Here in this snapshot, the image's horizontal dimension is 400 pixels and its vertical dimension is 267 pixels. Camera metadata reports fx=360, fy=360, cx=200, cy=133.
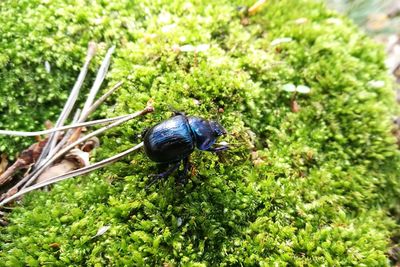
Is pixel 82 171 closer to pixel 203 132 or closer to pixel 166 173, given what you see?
pixel 166 173

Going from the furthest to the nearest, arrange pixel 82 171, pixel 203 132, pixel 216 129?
pixel 82 171
pixel 216 129
pixel 203 132

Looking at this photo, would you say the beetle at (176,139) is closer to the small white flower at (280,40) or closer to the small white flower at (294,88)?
the small white flower at (294,88)

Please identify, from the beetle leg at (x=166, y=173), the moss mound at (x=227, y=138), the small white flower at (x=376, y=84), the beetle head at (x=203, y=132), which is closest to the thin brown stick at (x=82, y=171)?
the moss mound at (x=227, y=138)

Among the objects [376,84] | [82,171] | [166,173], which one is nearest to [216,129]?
[166,173]

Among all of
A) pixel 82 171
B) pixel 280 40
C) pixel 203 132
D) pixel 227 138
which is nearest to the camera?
pixel 203 132

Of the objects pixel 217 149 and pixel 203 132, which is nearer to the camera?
pixel 203 132

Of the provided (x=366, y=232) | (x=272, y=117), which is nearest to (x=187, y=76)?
(x=272, y=117)

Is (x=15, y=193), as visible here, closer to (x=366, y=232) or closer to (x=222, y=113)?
(x=222, y=113)
